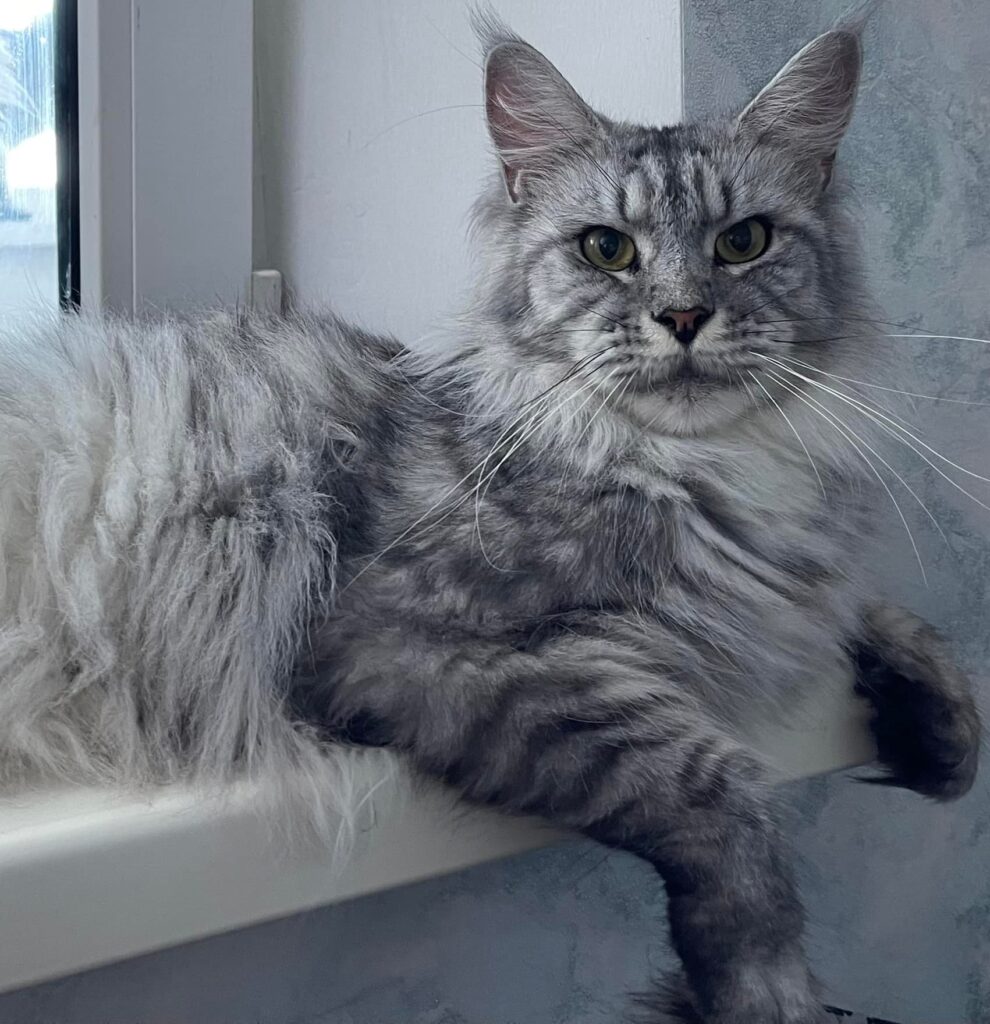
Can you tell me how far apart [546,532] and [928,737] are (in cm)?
45

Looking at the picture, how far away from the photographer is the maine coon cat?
948mm

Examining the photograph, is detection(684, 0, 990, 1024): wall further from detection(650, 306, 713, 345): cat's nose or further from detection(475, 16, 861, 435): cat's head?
detection(650, 306, 713, 345): cat's nose

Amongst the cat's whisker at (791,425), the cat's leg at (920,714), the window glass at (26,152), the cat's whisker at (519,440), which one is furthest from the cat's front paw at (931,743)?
the window glass at (26,152)

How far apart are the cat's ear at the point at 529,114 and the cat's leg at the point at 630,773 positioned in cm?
50

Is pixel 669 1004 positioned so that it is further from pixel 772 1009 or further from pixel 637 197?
pixel 637 197

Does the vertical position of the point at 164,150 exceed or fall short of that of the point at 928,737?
it exceeds it

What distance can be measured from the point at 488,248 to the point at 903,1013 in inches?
46.9

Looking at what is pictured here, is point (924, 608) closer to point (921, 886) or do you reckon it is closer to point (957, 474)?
point (957, 474)

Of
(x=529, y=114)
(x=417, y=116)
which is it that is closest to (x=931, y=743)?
(x=529, y=114)

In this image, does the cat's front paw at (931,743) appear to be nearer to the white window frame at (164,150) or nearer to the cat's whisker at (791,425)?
the cat's whisker at (791,425)

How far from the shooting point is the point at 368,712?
100cm

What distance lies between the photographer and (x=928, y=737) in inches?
46.0

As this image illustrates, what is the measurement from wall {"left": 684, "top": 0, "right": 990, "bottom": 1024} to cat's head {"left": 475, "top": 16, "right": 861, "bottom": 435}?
0.87ft

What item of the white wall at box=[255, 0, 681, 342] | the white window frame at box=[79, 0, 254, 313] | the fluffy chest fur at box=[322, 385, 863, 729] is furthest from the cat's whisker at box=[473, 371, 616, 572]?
the white window frame at box=[79, 0, 254, 313]
